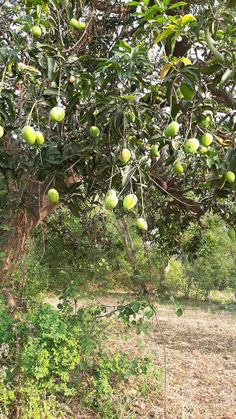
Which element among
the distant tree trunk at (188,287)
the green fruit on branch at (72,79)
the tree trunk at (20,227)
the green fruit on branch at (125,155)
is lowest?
the distant tree trunk at (188,287)

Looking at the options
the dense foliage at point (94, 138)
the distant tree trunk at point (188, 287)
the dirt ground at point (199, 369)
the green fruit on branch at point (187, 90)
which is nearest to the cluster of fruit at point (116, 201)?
the dense foliage at point (94, 138)

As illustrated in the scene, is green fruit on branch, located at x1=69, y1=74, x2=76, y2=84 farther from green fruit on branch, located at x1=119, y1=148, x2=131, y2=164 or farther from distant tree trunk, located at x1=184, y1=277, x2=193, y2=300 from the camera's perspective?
distant tree trunk, located at x1=184, y1=277, x2=193, y2=300

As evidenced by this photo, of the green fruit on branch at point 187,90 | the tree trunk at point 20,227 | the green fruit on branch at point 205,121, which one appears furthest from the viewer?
the tree trunk at point 20,227

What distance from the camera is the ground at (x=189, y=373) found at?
2.96 m

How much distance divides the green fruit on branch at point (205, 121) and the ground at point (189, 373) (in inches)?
43.2

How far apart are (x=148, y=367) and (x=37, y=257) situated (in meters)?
2.21

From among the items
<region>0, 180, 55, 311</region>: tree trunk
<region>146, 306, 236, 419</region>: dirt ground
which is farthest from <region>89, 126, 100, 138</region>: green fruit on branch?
<region>146, 306, 236, 419</region>: dirt ground

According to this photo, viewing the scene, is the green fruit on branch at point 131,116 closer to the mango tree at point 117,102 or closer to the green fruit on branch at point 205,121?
the mango tree at point 117,102

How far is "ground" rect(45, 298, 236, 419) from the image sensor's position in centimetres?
296

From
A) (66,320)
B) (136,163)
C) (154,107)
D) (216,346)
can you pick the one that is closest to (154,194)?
(66,320)

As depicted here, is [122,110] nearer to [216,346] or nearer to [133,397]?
[133,397]

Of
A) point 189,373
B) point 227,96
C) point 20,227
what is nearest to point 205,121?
point 227,96

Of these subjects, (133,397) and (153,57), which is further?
(133,397)

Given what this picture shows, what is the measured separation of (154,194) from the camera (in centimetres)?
352
